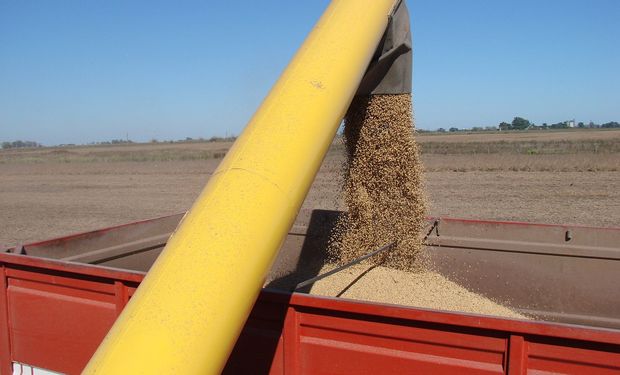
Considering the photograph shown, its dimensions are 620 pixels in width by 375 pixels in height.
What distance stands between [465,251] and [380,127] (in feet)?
4.09

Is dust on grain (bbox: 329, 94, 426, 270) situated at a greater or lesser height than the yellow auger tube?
greater

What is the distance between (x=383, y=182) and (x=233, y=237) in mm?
2644

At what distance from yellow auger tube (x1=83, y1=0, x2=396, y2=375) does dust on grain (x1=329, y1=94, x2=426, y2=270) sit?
1.70 m

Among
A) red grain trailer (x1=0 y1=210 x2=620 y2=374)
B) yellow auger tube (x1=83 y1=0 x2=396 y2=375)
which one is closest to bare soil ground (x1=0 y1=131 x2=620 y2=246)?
red grain trailer (x1=0 y1=210 x2=620 y2=374)

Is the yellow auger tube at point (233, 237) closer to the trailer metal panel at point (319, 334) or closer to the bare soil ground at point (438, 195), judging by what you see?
the trailer metal panel at point (319, 334)

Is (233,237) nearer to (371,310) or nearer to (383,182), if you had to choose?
(371,310)

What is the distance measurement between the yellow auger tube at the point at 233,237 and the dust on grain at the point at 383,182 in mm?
1698

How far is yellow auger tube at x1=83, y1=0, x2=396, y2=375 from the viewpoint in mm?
1498

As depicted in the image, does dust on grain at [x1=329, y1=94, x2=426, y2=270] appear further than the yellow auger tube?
Yes

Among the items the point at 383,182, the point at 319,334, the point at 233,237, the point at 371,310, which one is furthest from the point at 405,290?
the point at 233,237

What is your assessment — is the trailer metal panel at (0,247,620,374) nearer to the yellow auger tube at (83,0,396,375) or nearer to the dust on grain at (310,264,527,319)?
the yellow auger tube at (83,0,396,375)

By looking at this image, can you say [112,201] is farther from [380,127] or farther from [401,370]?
[401,370]

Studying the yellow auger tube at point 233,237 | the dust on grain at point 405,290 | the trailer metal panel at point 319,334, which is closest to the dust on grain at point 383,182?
the dust on grain at point 405,290

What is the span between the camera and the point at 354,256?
4.30 metres
